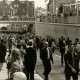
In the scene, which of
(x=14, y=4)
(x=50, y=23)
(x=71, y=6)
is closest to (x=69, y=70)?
(x=71, y=6)

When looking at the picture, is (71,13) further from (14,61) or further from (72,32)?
(14,61)

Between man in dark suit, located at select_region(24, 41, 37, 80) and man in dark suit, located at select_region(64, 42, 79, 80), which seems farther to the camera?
man in dark suit, located at select_region(24, 41, 37, 80)

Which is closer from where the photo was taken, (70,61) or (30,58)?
Result: (70,61)

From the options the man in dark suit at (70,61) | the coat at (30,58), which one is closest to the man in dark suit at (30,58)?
the coat at (30,58)

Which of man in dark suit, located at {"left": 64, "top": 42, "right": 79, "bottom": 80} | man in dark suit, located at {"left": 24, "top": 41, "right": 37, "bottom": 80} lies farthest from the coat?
man in dark suit, located at {"left": 64, "top": 42, "right": 79, "bottom": 80}

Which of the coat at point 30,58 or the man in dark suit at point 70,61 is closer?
the man in dark suit at point 70,61

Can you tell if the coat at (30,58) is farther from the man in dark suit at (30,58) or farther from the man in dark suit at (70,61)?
the man in dark suit at (70,61)

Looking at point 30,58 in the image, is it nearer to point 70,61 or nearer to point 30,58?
point 30,58

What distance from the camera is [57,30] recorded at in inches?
1512

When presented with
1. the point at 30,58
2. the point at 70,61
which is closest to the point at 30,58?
the point at 30,58

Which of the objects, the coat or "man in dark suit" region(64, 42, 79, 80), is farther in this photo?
the coat

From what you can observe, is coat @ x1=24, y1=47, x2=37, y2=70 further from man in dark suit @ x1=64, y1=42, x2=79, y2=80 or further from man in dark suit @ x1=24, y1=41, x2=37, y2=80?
man in dark suit @ x1=64, y1=42, x2=79, y2=80

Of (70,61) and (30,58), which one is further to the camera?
(30,58)

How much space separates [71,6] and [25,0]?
111 m
